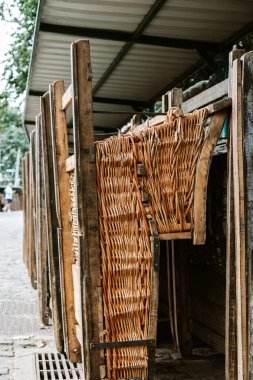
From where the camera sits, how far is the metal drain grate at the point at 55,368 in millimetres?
4909

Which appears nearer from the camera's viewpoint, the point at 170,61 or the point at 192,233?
the point at 192,233

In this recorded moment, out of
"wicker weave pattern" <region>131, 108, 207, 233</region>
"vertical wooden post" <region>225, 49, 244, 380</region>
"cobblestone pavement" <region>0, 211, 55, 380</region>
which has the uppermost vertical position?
"wicker weave pattern" <region>131, 108, 207, 233</region>

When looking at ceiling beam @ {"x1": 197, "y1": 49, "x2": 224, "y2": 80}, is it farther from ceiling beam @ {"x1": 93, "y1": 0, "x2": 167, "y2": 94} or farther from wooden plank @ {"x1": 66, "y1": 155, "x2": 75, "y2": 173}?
wooden plank @ {"x1": 66, "y1": 155, "x2": 75, "y2": 173}

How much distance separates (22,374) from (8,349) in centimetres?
69

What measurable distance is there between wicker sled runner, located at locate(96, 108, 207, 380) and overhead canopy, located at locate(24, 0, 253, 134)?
327cm

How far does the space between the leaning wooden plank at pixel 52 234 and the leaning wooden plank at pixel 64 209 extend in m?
0.45

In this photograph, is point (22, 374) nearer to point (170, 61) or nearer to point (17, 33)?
point (170, 61)

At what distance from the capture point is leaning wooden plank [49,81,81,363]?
14.4 feet

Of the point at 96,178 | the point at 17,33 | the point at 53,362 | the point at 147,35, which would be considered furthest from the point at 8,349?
the point at 17,33

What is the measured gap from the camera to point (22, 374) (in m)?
4.84

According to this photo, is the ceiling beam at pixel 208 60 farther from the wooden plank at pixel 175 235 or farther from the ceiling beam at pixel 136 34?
the wooden plank at pixel 175 235

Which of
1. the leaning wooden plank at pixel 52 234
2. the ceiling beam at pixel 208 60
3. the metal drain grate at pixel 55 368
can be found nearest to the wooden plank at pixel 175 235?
the leaning wooden plank at pixel 52 234

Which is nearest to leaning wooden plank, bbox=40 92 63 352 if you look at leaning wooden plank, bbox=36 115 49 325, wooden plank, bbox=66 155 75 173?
wooden plank, bbox=66 155 75 173

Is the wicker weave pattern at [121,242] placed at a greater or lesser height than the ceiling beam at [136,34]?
lesser
